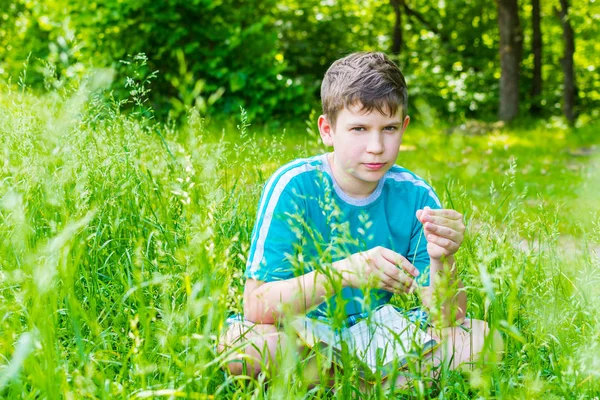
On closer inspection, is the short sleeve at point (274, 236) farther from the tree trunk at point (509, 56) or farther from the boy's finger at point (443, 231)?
the tree trunk at point (509, 56)

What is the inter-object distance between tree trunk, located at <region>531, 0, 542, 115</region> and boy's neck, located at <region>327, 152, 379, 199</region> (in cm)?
1190

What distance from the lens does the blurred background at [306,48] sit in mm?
9438

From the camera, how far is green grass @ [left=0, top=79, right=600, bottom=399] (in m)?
1.65

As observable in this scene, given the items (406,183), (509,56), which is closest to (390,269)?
(406,183)

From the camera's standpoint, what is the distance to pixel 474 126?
1082 centimetres


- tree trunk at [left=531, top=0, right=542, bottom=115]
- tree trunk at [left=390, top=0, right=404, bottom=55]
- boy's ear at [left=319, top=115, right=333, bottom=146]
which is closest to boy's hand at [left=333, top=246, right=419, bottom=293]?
boy's ear at [left=319, top=115, right=333, bottom=146]

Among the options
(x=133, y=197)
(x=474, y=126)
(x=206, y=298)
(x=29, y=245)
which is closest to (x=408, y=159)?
(x=474, y=126)

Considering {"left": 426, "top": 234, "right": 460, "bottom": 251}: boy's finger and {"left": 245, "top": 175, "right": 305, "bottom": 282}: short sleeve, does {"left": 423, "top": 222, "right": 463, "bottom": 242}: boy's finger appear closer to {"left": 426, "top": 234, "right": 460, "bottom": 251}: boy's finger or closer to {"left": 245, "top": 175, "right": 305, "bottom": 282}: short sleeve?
{"left": 426, "top": 234, "right": 460, "bottom": 251}: boy's finger

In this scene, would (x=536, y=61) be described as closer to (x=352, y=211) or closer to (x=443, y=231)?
(x=352, y=211)

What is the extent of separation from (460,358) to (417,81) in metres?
11.6

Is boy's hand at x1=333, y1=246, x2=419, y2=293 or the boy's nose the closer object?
boy's hand at x1=333, y1=246, x2=419, y2=293

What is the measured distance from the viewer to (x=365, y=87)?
96.6 inches

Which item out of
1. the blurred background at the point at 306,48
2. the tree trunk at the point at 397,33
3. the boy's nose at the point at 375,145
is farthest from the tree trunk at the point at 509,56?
the boy's nose at the point at 375,145

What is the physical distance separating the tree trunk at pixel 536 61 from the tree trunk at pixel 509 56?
6.38 ft
